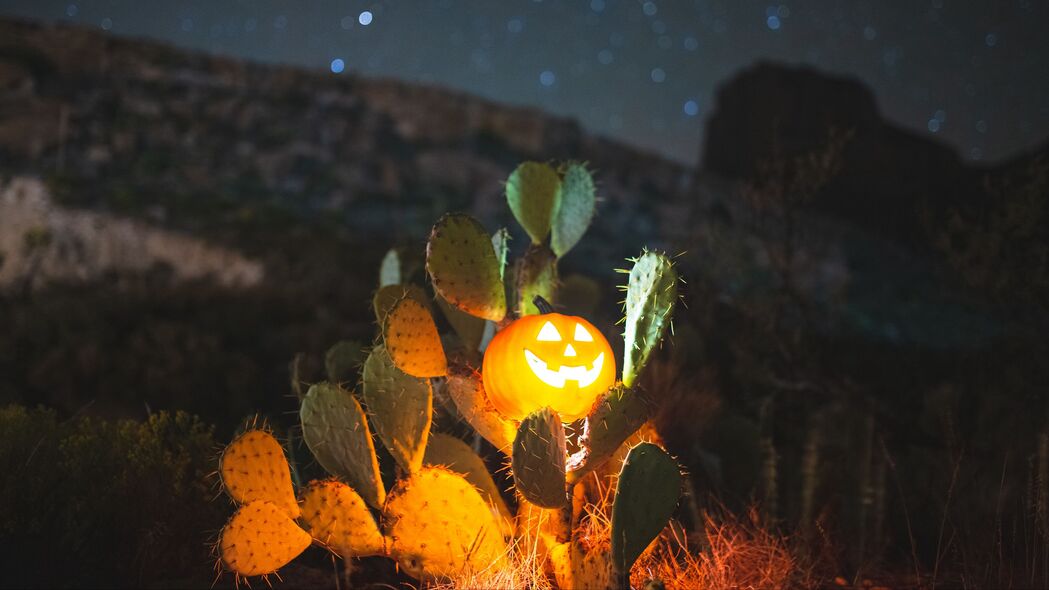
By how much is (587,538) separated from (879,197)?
26.7 m

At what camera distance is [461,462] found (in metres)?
2.54

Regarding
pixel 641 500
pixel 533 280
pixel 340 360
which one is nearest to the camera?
pixel 641 500

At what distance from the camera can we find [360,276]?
9.91 meters

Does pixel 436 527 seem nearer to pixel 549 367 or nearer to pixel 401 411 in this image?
pixel 401 411

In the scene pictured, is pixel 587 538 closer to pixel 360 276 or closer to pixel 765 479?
pixel 765 479

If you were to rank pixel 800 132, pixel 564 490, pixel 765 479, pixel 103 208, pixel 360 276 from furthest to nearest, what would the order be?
pixel 800 132, pixel 103 208, pixel 360 276, pixel 765 479, pixel 564 490

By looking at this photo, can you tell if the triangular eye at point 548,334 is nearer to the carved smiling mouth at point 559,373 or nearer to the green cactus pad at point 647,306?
the carved smiling mouth at point 559,373

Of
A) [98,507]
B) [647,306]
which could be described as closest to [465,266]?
[647,306]

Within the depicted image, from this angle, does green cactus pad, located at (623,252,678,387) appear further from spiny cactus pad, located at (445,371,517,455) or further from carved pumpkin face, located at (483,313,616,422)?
spiny cactus pad, located at (445,371,517,455)

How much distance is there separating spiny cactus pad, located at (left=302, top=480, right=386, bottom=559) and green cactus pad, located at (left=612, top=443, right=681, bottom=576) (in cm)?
83

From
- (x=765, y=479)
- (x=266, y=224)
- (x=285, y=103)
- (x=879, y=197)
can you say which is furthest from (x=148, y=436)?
(x=879, y=197)

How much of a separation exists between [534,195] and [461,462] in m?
1.10

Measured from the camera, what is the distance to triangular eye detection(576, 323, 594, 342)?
2.39 metres

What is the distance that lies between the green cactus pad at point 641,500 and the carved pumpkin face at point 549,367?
1.30ft
